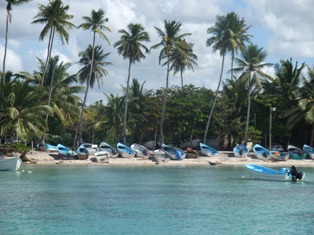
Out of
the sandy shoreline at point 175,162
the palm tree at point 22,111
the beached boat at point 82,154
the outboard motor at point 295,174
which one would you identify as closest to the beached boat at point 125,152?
the sandy shoreline at point 175,162

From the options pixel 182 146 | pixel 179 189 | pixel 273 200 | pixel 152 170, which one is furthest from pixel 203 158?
pixel 273 200

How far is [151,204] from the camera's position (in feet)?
95.2

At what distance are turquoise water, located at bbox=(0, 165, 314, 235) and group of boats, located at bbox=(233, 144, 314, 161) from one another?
14.7m

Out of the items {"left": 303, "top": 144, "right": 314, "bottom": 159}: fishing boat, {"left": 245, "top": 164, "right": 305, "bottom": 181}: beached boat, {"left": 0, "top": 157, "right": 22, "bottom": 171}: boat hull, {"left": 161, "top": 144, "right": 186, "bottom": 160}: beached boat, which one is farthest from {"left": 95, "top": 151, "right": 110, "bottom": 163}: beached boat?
{"left": 303, "top": 144, "right": 314, "bottom": 159}: fishing boat

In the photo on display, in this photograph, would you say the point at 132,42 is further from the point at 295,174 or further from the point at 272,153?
the point at 295,174

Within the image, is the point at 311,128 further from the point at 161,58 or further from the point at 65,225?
the point at 65,225

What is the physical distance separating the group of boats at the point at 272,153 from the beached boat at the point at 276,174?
1721cm

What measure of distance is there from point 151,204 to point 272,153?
3490 cm

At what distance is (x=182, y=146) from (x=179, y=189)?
4350 centimetres

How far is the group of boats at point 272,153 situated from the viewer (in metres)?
60.6

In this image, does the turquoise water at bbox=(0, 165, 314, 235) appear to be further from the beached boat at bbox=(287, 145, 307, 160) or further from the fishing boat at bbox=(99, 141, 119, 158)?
the beached boat at bbox=(287, 145, 307, 160)

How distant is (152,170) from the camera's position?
5228cm

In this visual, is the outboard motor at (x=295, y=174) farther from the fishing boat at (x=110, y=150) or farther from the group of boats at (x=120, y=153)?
the fishing boat at (x=110, y=150)

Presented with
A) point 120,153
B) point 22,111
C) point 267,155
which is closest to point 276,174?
point 267,155
